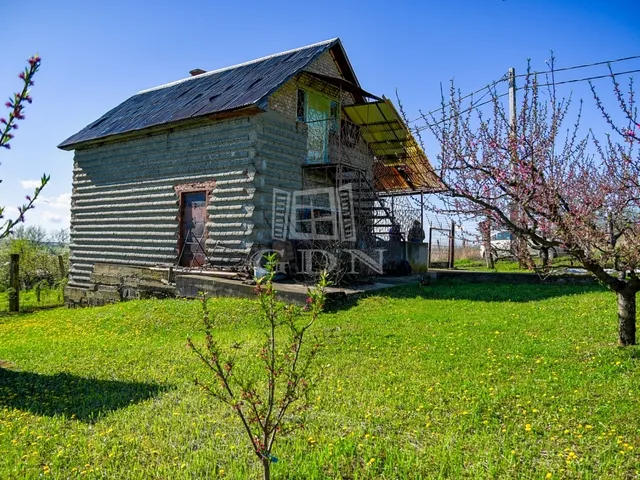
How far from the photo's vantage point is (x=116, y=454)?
3852mm

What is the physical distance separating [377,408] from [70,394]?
361 cm

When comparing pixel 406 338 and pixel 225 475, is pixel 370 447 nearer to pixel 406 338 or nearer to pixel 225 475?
pixel 225 475

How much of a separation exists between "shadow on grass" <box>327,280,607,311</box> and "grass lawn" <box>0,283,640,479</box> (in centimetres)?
229

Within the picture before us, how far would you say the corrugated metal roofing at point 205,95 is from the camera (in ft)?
44.5

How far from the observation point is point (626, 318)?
637cm

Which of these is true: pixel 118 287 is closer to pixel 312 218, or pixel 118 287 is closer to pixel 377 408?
pixel 312 218

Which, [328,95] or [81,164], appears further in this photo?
[81,164]

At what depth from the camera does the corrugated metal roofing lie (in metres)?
13.6

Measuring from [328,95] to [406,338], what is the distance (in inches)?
416

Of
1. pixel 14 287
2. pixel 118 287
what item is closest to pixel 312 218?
pixel 118 287

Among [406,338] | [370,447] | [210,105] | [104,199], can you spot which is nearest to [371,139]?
[210,105]

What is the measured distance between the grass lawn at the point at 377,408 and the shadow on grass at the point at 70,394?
0.03m

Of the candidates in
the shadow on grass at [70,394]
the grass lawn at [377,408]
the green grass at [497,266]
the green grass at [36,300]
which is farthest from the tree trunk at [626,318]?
the green grass at [36,300]

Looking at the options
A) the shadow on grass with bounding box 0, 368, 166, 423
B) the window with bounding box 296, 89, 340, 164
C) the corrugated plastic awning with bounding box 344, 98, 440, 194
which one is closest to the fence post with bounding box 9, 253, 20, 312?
the window with bounding box 296, 89, 340, 164
